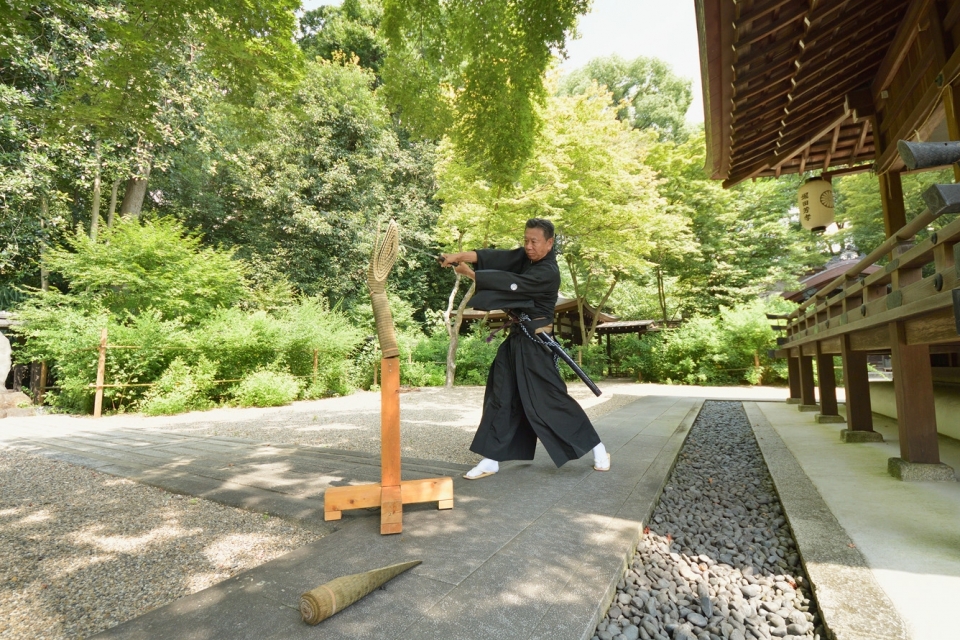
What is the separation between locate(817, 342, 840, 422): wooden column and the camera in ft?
15.7

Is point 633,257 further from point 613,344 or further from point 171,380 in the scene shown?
point 171,380

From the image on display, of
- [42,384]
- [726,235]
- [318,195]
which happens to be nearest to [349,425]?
[42,384]

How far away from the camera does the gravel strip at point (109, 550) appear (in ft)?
4.89

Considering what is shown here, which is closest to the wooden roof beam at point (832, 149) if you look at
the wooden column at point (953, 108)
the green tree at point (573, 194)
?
the wooden column at point (953, 108)

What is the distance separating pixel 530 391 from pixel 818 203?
462 centimetres

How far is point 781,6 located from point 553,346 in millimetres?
2484

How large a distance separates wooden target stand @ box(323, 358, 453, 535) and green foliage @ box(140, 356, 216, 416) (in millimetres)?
6357

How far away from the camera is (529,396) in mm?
2982

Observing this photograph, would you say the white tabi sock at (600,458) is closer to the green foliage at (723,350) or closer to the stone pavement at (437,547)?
the stone pavement at (437,547)

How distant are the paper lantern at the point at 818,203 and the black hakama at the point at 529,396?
414cm

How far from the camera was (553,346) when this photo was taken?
3.11 m

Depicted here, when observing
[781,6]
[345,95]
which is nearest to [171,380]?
[781,6]

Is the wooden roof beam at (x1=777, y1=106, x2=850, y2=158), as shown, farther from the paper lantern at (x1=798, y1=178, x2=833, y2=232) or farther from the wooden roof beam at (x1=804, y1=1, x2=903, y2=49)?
the wooden roof beam at (x1=804, y1=1, x2=903, y2=49)

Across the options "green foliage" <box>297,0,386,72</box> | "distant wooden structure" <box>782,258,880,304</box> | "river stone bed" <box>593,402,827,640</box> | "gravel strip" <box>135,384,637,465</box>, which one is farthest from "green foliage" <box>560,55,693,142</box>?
"river stone bed" <box>593,402,827,640</box>
